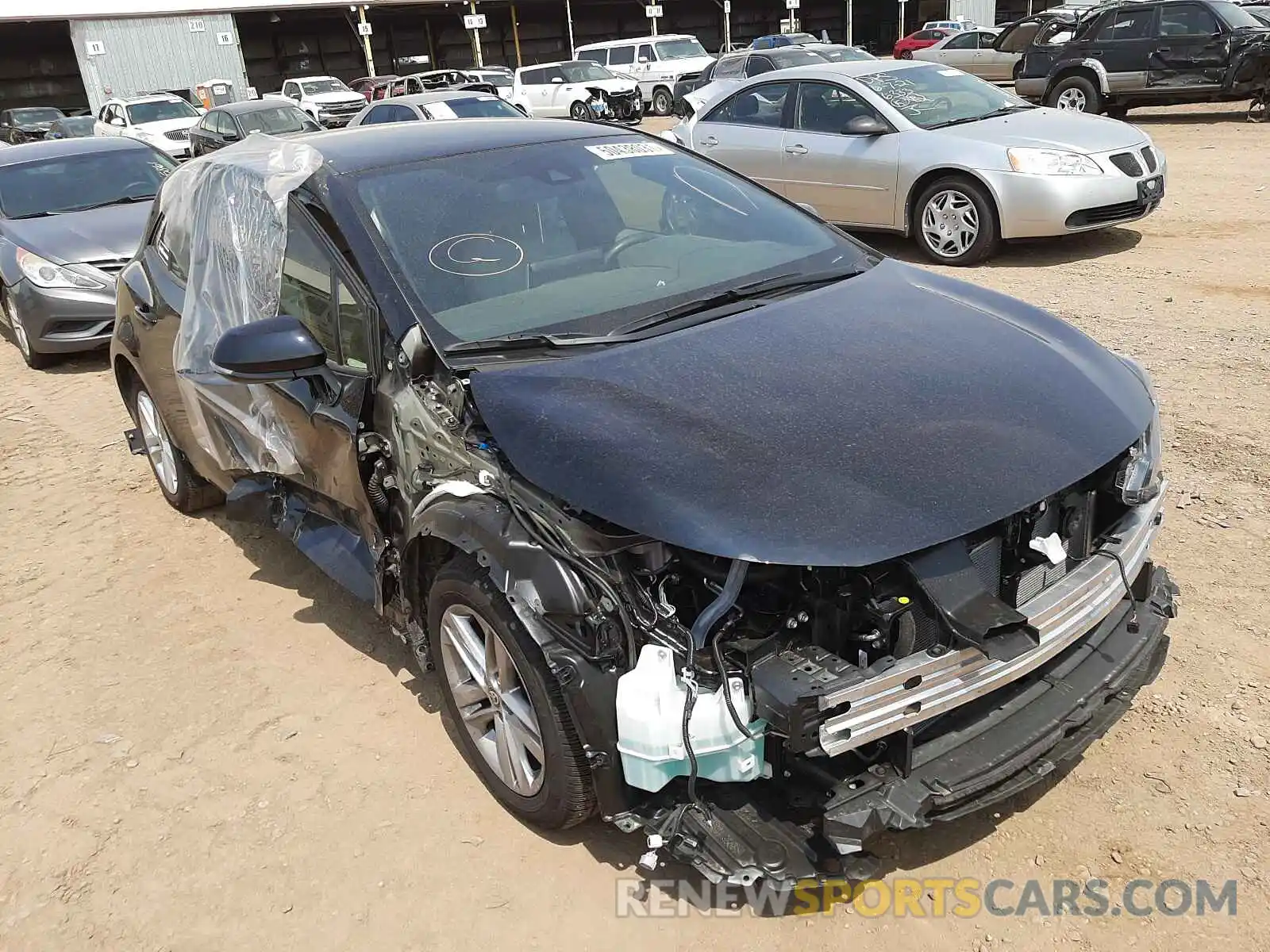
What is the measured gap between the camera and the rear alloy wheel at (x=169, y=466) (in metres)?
4.91

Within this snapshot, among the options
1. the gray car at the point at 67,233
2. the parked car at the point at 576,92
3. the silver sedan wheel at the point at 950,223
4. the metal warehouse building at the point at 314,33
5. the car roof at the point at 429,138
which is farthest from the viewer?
the metal warehouse building at the point at 314,33

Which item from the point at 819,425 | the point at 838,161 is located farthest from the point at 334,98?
the point at 819,425

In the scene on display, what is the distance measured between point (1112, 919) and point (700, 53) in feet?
87.0

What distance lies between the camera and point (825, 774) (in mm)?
2236

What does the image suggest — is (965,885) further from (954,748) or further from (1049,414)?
(1049,414)

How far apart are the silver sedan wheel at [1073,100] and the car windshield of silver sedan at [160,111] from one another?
17.7m

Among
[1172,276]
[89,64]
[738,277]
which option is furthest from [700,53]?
[738,277]

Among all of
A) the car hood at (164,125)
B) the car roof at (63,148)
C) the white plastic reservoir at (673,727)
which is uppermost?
the car roof at (63,148)

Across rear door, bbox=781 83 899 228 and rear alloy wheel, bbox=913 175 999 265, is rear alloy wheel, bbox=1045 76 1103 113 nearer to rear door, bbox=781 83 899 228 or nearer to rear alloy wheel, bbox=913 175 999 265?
rear door, bbox=781 83 899 228

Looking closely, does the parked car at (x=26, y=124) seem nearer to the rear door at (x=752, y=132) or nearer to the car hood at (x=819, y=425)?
the rear door at (x=752, y=132)

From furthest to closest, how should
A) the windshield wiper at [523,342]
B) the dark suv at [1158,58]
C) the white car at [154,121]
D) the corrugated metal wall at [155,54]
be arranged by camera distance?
1. the corrugated metal wall at [155,54]
2. the white car at [154,121]
3. the dark suv at [1158,58]
4. the windshield wiper at [523,342]

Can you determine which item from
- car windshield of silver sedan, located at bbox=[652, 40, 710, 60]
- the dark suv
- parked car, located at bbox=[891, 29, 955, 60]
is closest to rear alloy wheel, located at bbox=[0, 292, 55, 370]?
the dark suv

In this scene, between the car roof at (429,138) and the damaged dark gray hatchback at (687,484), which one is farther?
the car roof at (429,138)

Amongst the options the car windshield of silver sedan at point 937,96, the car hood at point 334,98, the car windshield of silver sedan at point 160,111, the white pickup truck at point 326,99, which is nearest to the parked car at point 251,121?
the car windshield of silver sedan at point 160,111
